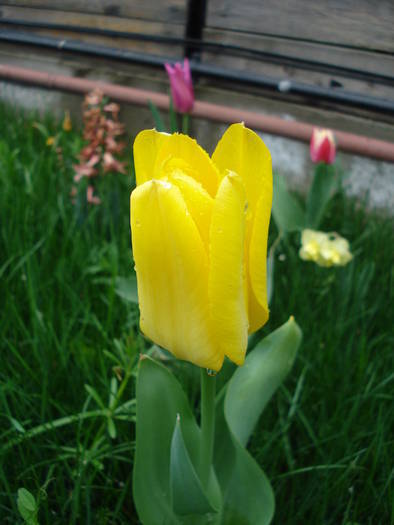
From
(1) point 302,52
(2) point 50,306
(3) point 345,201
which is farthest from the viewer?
(1) point 302,52

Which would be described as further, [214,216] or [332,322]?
[332,322]

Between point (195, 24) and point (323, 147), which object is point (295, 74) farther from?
point (323, 147)

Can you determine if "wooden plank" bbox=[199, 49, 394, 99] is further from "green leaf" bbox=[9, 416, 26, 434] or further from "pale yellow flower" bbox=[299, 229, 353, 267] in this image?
"green leaf" bbox=[9, 416, 26, 434]

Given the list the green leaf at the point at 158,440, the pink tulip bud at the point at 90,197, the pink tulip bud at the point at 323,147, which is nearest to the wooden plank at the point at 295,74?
the pink tulip bud at the point at 323,147

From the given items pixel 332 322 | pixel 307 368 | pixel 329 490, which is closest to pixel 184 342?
pixel 329 490

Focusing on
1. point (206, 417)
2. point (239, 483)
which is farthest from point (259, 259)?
point (239, 483)

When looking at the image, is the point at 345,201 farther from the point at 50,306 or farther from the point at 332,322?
the point at 50,306

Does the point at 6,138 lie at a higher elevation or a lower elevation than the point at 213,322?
lower

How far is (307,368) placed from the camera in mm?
1022

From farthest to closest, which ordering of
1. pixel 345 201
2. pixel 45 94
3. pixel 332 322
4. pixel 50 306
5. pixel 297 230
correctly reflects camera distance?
pixel 45 94 → pixel 345 201 → pixel 297 230 → pixel 332 322 → pixel 50 306

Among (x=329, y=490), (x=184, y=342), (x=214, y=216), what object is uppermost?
(x=214, y=216)

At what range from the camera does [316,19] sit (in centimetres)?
196

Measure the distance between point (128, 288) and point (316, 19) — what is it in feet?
4.39

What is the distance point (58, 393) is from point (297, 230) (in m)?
0.88
